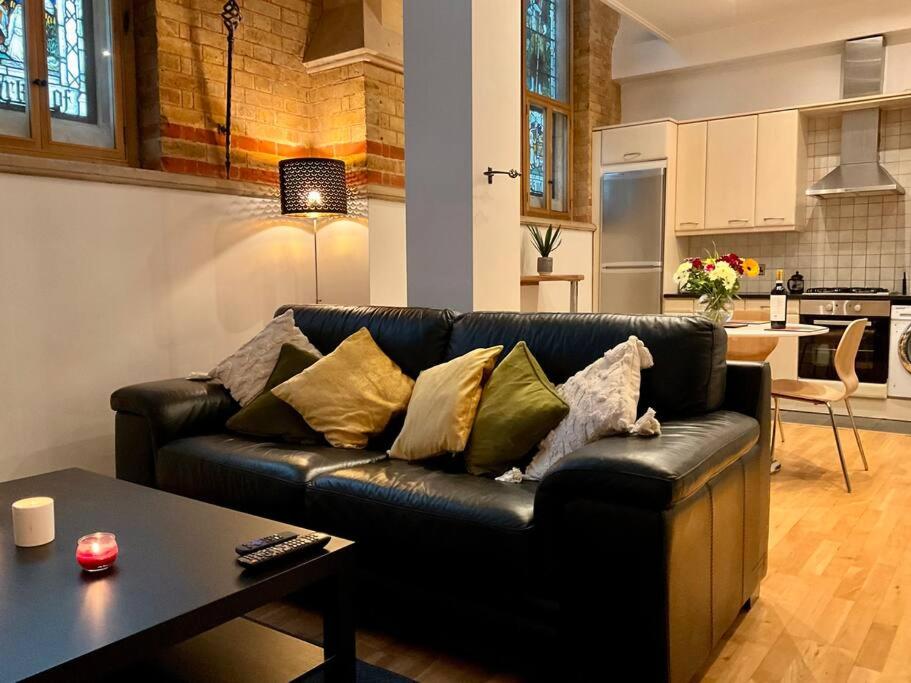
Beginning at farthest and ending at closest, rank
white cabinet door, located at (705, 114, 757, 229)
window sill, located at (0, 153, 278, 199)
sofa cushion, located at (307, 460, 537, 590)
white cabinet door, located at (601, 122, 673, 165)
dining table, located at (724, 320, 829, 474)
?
white cabinet door, located at (601, 122, 673, 165) < white cabinet door, located at (705, 114, 757, 229) < dining table, located at (724, 320, 829, 474) < window sill, located at (0, 153, 278, 199) < sofa cushion, located at (307, 460, 537, 590)

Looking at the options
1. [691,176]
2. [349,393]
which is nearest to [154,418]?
[349,393]

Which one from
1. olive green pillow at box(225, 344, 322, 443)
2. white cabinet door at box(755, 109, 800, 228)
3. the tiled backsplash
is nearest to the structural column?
olive green pillow at box(225, 344, 322, 443)

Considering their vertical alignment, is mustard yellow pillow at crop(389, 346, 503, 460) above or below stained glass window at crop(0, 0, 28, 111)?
below

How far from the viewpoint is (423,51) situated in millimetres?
3539

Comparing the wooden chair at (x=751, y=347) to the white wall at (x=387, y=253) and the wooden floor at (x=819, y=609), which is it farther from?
the white wall at (x=387, y=253)

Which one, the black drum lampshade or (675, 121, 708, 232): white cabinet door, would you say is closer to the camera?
the black drum lampshade

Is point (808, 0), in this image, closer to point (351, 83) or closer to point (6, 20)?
point (351, 83)

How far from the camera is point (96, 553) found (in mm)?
1468

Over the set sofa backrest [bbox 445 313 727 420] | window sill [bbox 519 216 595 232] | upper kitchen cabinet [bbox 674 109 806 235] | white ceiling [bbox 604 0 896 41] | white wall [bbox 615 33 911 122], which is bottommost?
sofa backrest [bbox 445 313 727 420]

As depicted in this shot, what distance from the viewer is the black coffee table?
3.96 ft

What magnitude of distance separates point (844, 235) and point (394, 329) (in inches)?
178

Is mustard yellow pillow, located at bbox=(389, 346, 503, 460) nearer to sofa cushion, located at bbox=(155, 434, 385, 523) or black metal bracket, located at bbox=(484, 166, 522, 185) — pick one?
sofa cushion, located at bbox=(155, 434, 385, 523)

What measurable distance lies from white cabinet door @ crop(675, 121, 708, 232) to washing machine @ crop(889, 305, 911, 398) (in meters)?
1.70

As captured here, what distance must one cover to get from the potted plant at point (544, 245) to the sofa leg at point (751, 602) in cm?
343
